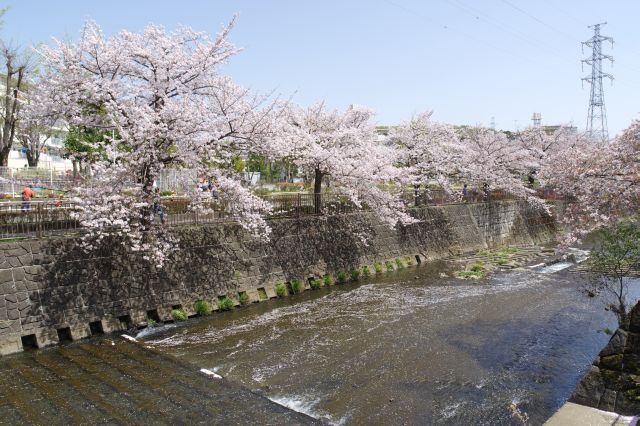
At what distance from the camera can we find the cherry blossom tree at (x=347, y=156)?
20922mm

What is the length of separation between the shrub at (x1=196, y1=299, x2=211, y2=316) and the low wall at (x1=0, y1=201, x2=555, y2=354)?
21cm

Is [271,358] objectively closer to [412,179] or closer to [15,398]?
[15,398]

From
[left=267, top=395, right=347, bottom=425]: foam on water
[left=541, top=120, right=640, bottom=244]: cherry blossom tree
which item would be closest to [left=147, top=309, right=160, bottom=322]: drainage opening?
[left=267, top=395, right=347, bottom=425]: foam on water

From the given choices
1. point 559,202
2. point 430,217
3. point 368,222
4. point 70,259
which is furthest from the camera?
point 559,202

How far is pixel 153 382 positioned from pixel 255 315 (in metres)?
5.66

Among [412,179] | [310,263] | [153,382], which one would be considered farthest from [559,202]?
[153,382]

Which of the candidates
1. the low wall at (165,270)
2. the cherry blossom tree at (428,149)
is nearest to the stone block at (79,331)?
the low wall at (165,270)

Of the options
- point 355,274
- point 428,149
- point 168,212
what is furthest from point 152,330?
point 428,149

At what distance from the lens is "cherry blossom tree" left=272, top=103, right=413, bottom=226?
20.9 metres

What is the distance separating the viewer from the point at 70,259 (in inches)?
509

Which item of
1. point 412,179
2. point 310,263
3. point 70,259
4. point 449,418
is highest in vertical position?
point 412,179

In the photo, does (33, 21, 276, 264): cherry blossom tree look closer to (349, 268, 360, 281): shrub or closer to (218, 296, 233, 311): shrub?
(218, 296, 233, 311): shrub

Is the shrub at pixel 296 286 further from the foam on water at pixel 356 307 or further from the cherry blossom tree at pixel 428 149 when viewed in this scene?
the cherry blossom tree at pixel 428 149

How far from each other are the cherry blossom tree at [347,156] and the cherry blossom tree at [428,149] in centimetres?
472
